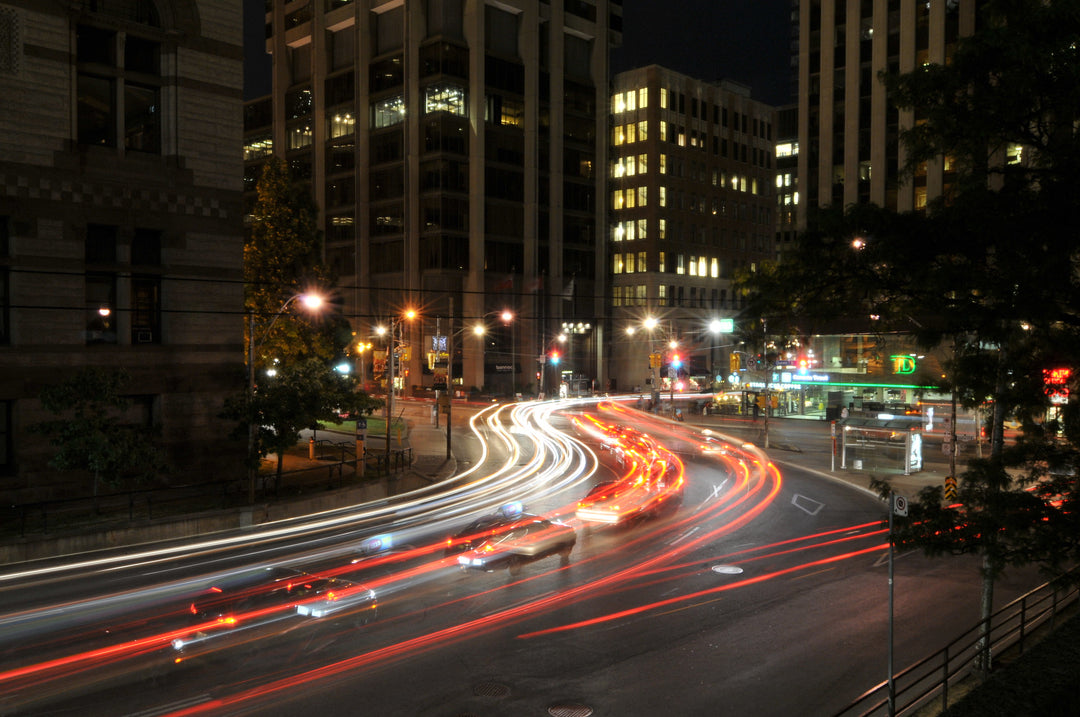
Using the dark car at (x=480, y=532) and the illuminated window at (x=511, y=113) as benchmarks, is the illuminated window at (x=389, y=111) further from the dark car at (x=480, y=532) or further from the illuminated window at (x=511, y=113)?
the dark car at (x=480, y=532)

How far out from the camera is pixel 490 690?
12383mm

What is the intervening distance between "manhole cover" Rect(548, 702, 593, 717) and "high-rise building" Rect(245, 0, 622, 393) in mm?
65198

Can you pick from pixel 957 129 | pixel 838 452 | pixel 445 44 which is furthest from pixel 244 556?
pixel 445 44

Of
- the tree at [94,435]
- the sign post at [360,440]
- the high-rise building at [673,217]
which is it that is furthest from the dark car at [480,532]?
the high-rise building at [673,217]

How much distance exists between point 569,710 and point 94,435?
16.8m

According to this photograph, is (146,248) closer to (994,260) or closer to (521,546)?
(521,546)

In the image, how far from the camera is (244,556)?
68.0 feet

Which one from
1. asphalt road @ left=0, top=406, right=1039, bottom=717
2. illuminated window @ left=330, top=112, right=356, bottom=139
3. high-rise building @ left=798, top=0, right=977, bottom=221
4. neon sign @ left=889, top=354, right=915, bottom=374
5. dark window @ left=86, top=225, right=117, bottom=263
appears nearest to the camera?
asphalt road @ left=0, top=406, right=1039, bottom=717

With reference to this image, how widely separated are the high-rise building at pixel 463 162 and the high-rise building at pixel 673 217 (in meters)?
4.60

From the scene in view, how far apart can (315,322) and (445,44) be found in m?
51.5

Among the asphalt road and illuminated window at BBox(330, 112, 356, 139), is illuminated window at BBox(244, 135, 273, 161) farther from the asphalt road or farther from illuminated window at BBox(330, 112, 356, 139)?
the asphalt road

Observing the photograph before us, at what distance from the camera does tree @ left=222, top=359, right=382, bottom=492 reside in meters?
26.9

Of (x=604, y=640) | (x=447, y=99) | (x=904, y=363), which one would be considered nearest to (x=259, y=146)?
(x=447, y=99)

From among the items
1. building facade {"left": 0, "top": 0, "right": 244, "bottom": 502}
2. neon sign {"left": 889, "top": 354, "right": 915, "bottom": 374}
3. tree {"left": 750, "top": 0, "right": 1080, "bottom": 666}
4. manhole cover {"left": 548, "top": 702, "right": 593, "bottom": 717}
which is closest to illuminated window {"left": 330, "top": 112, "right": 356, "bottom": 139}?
building facade {"left": 0, "top": 0, "right": 244, "bottom": 502}
